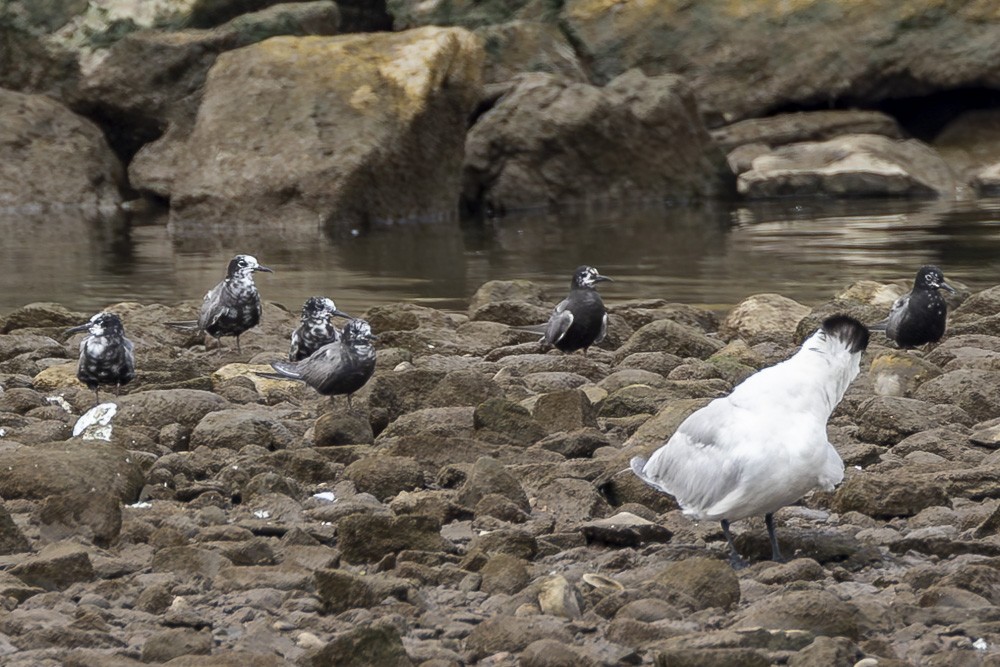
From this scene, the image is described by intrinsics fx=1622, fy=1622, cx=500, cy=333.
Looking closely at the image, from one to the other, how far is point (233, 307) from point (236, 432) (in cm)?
379

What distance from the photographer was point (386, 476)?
6.09 metres


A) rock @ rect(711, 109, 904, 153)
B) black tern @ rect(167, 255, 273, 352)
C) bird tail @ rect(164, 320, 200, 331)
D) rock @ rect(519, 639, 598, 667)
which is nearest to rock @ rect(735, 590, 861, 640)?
rock @ rect(519, 639, 598, 667)

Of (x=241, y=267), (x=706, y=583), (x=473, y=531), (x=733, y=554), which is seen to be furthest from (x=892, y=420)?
(x=241, y=267)

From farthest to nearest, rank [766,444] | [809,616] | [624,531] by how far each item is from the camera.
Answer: [624,531] → [766,444] → [809,616]

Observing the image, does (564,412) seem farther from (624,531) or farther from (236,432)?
(624,531)

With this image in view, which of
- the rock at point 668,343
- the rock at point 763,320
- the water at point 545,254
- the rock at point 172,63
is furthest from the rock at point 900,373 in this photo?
the rock at point 172,63

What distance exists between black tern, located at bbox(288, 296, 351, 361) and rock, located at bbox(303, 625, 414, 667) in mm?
5417

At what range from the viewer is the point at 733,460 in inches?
201

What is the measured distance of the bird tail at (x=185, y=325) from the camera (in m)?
11.3

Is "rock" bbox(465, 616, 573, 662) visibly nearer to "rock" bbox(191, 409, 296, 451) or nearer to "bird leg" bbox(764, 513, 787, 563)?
"bird leg" bbox(764, 513, 787, 563)

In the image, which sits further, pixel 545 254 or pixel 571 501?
pixel 545 254

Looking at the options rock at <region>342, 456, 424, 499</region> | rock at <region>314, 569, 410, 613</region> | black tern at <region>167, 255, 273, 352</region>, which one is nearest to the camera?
rock at <region>314, 569, 410, 613</region>

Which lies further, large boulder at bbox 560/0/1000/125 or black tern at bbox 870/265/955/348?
large boulder at bbox 560/0/1000/125

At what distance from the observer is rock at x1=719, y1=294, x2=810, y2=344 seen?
10617 mm
